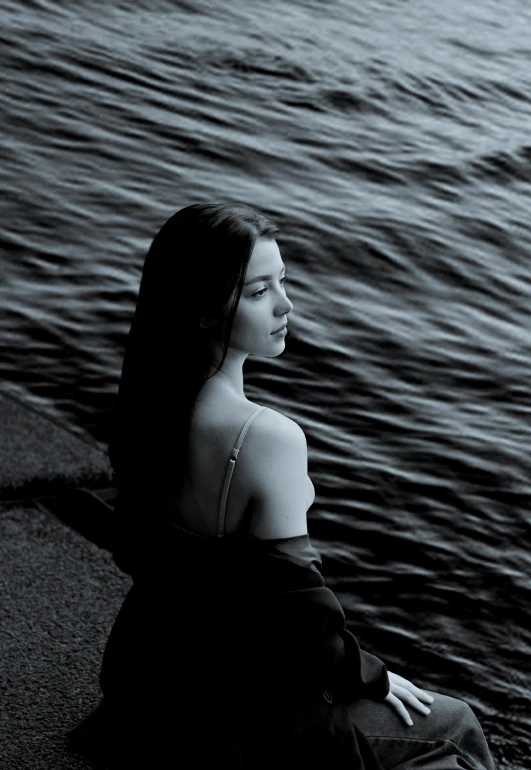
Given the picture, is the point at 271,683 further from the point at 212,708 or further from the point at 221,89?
the point at 221,89

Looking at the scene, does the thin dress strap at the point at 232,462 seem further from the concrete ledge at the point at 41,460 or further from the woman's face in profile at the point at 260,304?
the concrete ledge at the point at 41,460

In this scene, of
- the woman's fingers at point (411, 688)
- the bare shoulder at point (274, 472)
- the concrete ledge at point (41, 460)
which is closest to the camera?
the bare shoulder at point (274, 472)

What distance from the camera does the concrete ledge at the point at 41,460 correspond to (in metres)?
3.80

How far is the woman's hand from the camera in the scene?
7.10ft

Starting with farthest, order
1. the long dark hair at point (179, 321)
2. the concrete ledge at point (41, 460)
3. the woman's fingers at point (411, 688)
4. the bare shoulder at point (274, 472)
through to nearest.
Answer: the concrete ledge at point (41, 460) < the woman's fingers at point (411, 688) < the long dark hair at point (179, 321) < the bare shoulder at point (274, 472)

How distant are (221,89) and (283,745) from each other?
817 centimetres

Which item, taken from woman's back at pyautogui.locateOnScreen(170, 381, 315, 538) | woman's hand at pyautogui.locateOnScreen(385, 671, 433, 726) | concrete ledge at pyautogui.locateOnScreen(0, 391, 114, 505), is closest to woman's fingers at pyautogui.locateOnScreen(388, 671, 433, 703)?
woman's hand at pyautogui.locateOnScreen(385, 671, 433, 726)

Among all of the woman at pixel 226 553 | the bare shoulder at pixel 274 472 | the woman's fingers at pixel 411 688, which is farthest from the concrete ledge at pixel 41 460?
the bare shoulder at pixel 274 472

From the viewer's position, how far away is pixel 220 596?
2037 mm

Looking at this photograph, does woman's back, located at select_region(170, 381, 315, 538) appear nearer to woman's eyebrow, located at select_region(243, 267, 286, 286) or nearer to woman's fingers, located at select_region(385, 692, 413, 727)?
woman's eyebrow, located at select_region(243, 267, 286, 286)

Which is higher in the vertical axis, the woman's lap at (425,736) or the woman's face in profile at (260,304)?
the woman's face in profile at (260,304)

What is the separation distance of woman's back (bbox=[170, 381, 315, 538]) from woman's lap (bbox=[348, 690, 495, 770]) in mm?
381

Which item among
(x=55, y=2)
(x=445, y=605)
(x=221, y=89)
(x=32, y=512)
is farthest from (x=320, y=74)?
(x=32, y=512)

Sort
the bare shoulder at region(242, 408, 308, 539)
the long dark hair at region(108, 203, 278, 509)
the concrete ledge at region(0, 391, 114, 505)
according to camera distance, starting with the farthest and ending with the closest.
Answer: the concrete ledge at region(0, 391, 114, 505), the long dark hair at region(108, 203, 278, 509), the bare shoulder at region(242, 408, 308, 539)
